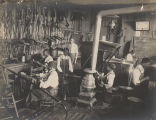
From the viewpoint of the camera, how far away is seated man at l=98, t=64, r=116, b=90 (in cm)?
270

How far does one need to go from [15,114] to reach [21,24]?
1379 mm

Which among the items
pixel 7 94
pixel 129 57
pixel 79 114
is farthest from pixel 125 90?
pixel 7 94

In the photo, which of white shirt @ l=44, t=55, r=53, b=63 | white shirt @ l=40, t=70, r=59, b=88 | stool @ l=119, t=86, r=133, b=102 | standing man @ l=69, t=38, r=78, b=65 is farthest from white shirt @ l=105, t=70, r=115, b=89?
white shirt @ l=44, t=55, r=53, b=63

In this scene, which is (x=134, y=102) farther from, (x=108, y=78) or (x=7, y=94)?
(x=7, y=94)

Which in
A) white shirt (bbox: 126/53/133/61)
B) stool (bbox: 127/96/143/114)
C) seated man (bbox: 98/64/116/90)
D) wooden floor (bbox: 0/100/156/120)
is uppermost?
white shirt (bbox: 126/53/133/61)

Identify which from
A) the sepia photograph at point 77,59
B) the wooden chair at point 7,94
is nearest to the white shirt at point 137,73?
the sepia photograph at point 77,59

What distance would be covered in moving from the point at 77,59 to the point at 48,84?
0.58m

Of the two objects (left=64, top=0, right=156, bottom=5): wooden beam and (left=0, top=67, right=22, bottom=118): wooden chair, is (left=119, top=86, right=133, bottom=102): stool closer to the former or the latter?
(left=64, top=0, right=156, bottom=5): wooden beam

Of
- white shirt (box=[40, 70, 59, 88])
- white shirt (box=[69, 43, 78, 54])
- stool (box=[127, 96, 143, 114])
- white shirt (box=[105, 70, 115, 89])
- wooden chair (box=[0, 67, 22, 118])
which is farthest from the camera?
wooden chair (box=[0, 67, 22, 118])

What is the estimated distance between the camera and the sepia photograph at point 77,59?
2.57 m

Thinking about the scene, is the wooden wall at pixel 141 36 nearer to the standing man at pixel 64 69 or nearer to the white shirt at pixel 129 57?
the white shirt at pixel 129 57

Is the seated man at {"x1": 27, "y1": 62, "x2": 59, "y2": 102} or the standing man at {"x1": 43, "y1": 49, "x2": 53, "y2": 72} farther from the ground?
the standing man at {"x1": 43, "y1": 49, "x2": 53, "y2": 72}

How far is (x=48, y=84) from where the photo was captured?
9.82 ft

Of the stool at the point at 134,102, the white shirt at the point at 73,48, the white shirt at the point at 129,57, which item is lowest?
the stool at the point at 134,102
